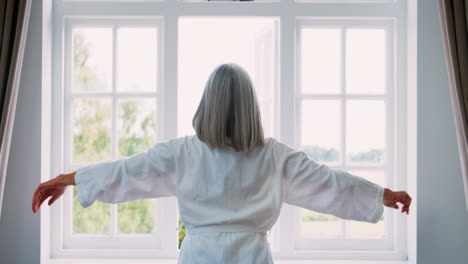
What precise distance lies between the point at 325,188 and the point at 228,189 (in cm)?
38

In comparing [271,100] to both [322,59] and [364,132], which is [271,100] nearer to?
[322,59]

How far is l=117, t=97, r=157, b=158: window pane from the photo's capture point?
2.46 meters

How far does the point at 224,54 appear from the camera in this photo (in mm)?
3035

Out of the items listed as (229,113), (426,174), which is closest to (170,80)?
(229,113)

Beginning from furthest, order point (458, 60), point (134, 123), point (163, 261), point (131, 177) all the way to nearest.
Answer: point (134, 123), point (163, 261), point (458, 60), point (131, 177)

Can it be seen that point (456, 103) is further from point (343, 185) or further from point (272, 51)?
point (272, 51)

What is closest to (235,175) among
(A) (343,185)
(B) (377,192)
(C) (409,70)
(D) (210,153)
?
(D) (210,153)

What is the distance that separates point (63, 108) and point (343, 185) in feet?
5.17

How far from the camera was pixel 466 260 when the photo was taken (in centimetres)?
224

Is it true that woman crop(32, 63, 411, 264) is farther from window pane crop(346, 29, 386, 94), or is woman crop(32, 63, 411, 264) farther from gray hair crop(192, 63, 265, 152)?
window pane crop(346, 29, 386, 94)

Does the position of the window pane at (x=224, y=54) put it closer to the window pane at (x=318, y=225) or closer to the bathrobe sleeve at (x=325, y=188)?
the window pane at (x=318, y=225)

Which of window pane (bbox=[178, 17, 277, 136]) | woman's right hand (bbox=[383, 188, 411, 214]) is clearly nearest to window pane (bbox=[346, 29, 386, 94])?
window pane (bbox=[178, 17, 277, 136])

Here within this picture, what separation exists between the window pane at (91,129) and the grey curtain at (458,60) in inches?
69.0

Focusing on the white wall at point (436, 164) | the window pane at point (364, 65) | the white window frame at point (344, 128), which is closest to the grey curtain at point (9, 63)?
the white window frame at point (344, 128)
